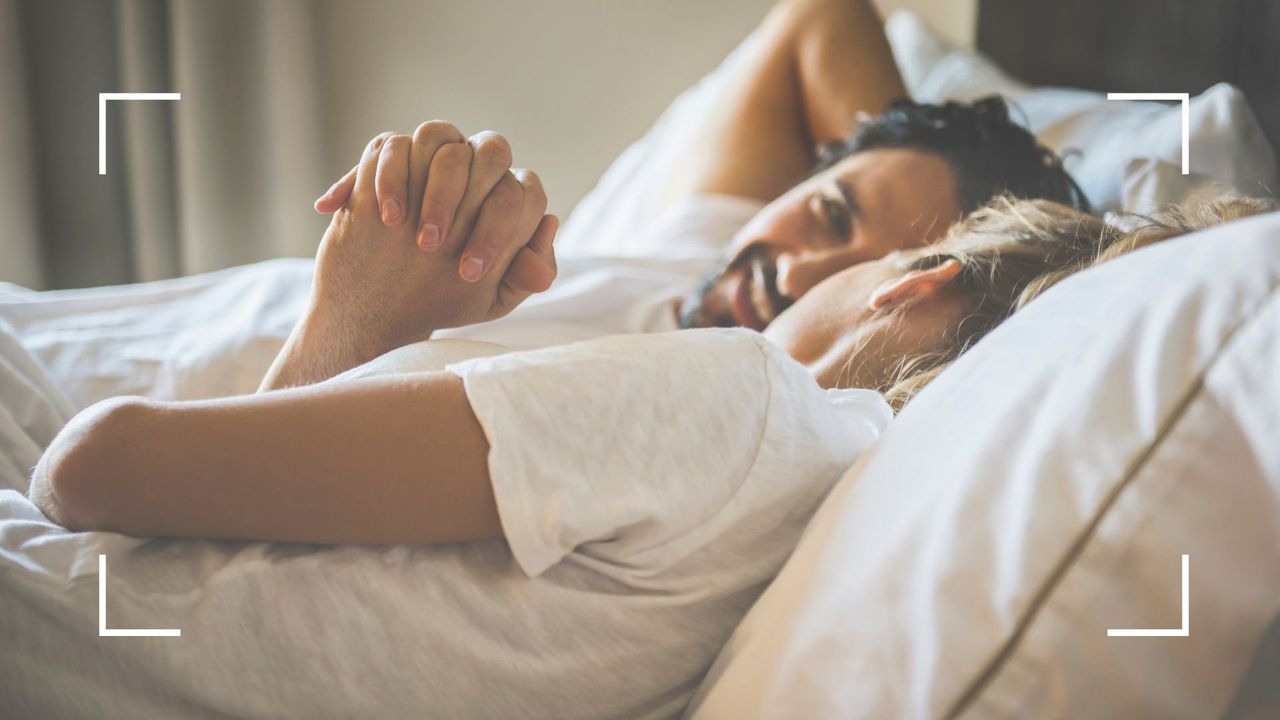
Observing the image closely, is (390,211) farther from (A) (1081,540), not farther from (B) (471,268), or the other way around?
(A) (1081,540)

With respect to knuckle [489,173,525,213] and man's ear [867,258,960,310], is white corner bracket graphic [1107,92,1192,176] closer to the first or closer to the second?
man's ear [867,258,960,310]

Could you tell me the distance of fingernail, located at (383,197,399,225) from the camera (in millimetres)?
630

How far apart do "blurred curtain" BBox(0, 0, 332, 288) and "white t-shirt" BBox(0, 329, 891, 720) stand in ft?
5.86

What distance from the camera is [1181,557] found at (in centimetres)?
38

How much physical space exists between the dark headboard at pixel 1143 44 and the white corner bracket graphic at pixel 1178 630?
30.6 inches

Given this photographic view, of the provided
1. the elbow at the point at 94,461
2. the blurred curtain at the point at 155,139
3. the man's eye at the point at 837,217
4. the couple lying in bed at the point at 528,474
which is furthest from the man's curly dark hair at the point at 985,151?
the blurred curtain at the point at 155,139

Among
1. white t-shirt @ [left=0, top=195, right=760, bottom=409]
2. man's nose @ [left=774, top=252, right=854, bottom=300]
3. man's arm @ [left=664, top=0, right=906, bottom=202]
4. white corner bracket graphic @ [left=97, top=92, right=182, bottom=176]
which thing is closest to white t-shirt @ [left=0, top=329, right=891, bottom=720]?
white t-shirt @ [left=0, top=195, right=760, bottom=409]

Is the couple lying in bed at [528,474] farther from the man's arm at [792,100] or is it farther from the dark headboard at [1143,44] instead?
the man's arm at [792,100]

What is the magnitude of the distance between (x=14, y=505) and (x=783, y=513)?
0.42m

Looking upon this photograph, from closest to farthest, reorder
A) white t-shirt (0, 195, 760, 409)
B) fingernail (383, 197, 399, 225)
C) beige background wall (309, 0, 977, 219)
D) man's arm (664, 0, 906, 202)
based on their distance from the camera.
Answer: fingernail (383, 197, 399, 225) → white t-shirt (0, 195, 760, 409) → man's arm (664, 0, 906, 202) → beige background wall (309, 0, 977, 219)

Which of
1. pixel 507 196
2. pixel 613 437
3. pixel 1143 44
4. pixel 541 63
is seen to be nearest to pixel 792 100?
pixel 1143 44

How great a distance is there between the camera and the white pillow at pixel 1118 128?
0.93 metres

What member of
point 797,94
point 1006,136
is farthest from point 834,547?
point 797,94

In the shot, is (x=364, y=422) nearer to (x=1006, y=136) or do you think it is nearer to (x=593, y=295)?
(x=593, y=295)
